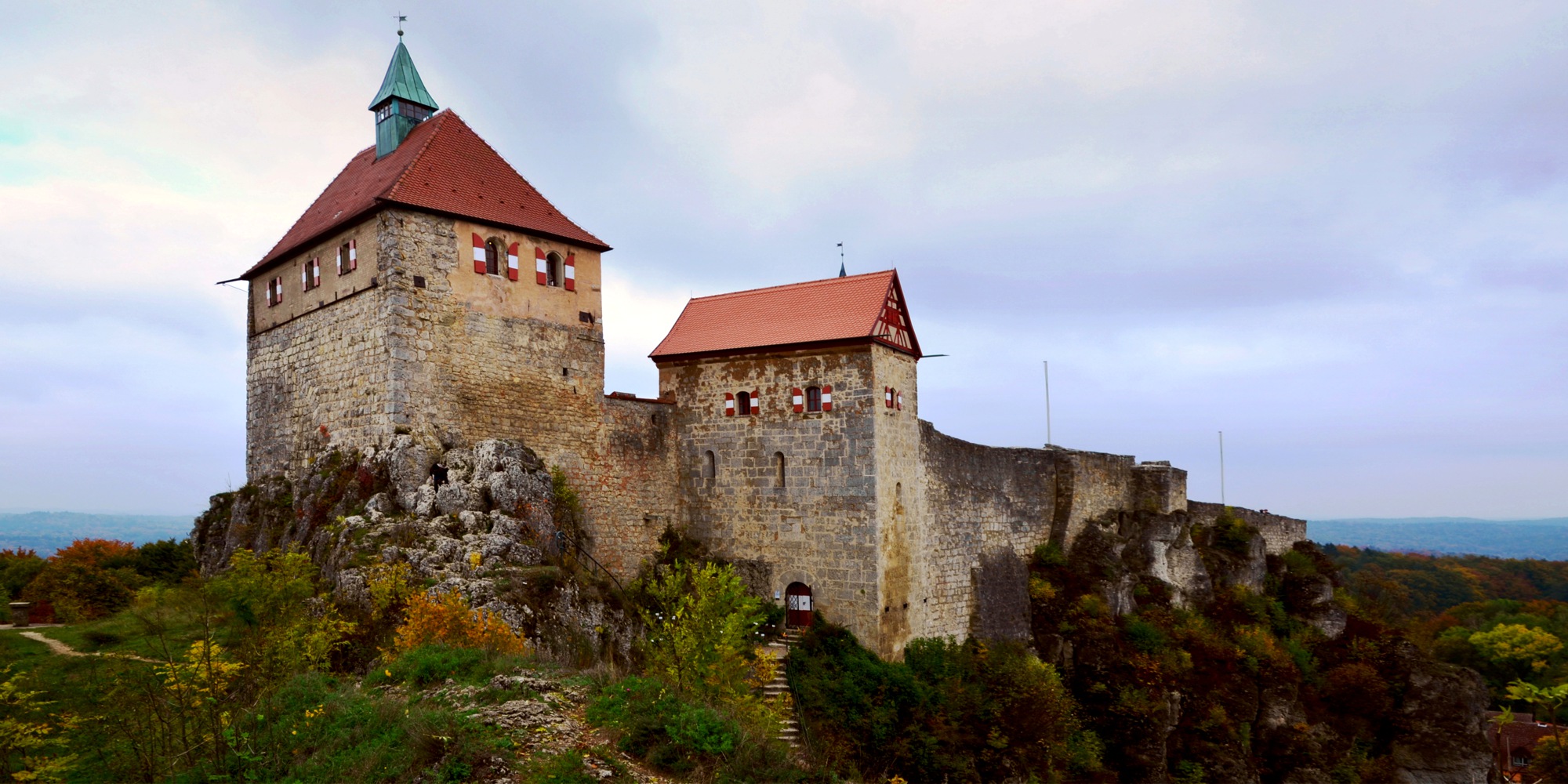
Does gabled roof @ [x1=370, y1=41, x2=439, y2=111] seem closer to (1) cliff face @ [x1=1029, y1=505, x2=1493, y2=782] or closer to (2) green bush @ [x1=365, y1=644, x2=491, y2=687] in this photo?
(2) green bush @ [x1=365, y1=644, x2=491, y2=687]

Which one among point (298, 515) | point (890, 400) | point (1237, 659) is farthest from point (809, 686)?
point (1237, 659)

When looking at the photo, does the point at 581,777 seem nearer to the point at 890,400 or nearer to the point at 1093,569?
the point at 890,400

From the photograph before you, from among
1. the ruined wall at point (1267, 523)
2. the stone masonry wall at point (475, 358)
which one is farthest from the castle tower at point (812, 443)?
the ruined wall at point (1267, 523)

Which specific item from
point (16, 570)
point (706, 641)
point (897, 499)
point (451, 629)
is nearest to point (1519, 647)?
point (897, 499)

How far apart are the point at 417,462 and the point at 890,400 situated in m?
12.2

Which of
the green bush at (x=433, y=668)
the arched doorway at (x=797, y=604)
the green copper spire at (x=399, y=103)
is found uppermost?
the green copper spire at (x=399, y=103)

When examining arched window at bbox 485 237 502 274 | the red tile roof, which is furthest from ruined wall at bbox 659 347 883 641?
arched window at bbox 485 237 502 274

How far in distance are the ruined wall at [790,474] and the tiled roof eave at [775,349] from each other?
0.56 ft

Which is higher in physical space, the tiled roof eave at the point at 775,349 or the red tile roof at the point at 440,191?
the red tile roof at the point at 440,191

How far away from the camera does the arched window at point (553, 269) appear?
26516 mm

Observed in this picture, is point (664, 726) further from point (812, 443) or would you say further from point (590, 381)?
point (590, 381)

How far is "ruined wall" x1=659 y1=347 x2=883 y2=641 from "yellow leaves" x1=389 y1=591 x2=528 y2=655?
9.82m

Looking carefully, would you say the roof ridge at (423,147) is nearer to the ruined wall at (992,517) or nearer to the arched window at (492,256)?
the arched window at (492,256)

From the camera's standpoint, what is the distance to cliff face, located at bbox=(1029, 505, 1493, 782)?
3152cm
